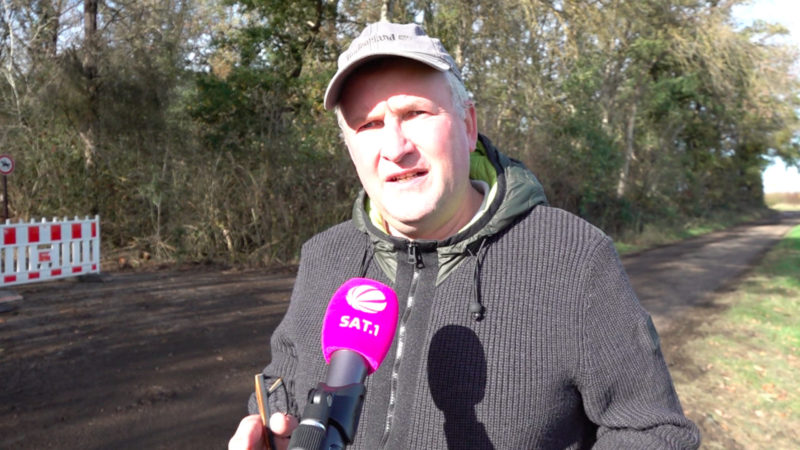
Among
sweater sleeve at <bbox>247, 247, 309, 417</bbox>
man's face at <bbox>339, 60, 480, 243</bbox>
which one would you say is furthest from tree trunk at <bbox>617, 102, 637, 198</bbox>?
man's face at <bbox>339, 60, 480, 243</bbox>

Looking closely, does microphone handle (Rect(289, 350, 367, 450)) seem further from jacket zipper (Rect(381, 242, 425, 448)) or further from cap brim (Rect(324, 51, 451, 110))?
cap brim (Rect(324, 51, 451, 110))

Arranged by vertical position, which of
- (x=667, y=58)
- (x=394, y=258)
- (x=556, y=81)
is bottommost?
(x=394, y=258)

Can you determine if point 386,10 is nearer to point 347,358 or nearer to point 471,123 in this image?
point 471,123

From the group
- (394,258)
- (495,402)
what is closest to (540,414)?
(495,402)

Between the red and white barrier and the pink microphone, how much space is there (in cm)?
923

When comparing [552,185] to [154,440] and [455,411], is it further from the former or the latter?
[455,411]

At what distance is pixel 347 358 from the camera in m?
1.24

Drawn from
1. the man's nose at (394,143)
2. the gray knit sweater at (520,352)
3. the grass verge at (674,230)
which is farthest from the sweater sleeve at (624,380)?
the grass verge at (674,230)

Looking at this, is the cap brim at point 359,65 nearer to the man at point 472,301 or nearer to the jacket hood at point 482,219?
the man at point 472,301

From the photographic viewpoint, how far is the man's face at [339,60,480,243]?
1581 millimetres

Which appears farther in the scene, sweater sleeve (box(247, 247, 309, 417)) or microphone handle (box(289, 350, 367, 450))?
sweater sleeve (box(247, 247, 309, 417))

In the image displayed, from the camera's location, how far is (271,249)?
12203 millimetres

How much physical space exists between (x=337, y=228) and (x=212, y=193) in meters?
10.6

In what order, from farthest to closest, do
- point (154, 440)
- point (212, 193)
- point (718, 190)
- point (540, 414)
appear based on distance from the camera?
point (718, 190), point (212, 193), point (154, 440), point (540, 414)
